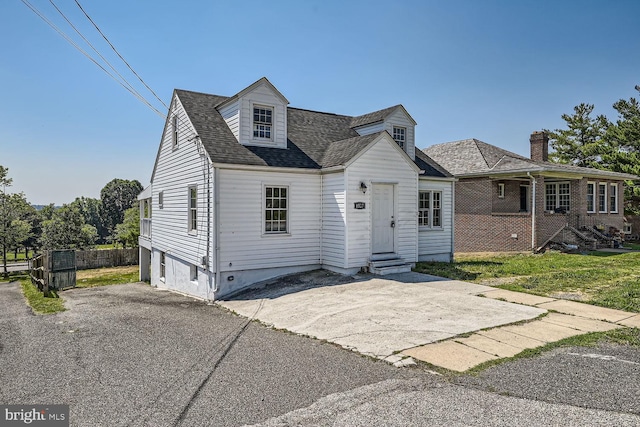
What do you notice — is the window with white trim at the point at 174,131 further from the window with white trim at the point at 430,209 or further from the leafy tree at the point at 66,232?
the leafy tree at the point at 66,232

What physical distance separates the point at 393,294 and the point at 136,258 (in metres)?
30.1

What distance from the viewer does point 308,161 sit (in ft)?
42.5

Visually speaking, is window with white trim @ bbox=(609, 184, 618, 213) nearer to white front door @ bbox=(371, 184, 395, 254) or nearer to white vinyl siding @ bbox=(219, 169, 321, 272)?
white front door @ bbox=(371, 184, 395, 254)

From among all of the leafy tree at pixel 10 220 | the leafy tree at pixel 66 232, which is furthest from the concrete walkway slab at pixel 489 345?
the leafy tree at pixel 66 232

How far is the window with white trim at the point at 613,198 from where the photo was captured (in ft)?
74.9

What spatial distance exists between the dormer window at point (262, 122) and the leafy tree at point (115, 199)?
78.7 meters

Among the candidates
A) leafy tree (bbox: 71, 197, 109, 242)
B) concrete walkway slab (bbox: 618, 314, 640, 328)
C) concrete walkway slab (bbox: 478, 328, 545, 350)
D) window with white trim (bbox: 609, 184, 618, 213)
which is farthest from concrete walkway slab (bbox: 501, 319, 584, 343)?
leafy tree (bbox: 71, 197, 109, 242)

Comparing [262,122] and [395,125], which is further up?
[395,125]

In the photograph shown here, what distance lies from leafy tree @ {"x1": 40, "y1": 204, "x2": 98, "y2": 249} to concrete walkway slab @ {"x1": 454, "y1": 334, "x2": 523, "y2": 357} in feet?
132

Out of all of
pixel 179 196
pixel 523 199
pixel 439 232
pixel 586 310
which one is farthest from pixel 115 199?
pixel 586 310

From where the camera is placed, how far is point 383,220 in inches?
503

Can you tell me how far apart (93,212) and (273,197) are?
314ft

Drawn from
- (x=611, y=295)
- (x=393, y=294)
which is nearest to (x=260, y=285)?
(x=393, y=294)

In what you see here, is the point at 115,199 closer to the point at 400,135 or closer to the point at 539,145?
the point at 400,135
